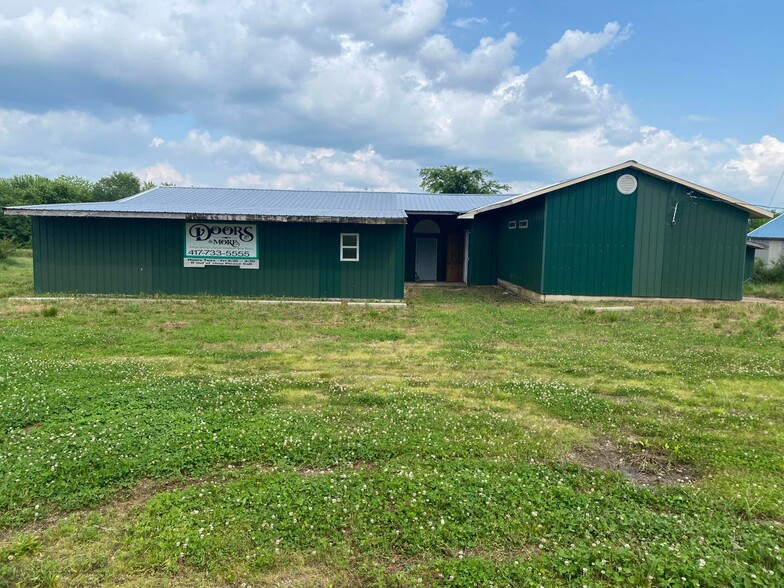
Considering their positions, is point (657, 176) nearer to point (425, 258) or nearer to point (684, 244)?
point (684, 244)

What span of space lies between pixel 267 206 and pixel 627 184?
1090 cm

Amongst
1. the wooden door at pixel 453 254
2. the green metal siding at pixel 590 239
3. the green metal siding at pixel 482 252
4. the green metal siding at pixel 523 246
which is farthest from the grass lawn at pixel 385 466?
the wooden door at pixel 453 254

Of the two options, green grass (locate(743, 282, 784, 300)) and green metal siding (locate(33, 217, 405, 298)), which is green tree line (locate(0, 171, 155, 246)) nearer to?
green metal siding (locate(33, 217, 405, 298))

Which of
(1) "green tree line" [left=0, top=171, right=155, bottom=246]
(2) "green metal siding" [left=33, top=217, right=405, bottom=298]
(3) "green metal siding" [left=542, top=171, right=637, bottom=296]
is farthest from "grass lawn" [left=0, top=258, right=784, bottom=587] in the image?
(1) "green tree line" [left=0, top=171, right=155, bottom=246]

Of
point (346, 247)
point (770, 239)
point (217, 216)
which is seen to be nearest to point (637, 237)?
point (346, 247)

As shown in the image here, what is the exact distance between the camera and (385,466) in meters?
4.43

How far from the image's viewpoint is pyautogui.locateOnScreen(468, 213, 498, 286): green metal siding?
2123 cm

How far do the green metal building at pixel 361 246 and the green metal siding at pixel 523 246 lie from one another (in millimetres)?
110

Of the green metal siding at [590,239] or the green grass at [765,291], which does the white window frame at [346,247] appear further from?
the green grass at [765,291]

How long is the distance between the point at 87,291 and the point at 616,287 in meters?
15.3

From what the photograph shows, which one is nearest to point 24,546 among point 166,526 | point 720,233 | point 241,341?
point 166,526

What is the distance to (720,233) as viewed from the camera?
52.3 ft

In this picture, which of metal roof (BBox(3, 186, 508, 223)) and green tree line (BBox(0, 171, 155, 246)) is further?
green tree line (BBox(0, 171, 155, 246))

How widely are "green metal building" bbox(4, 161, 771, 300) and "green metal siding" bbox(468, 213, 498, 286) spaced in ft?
15.3
